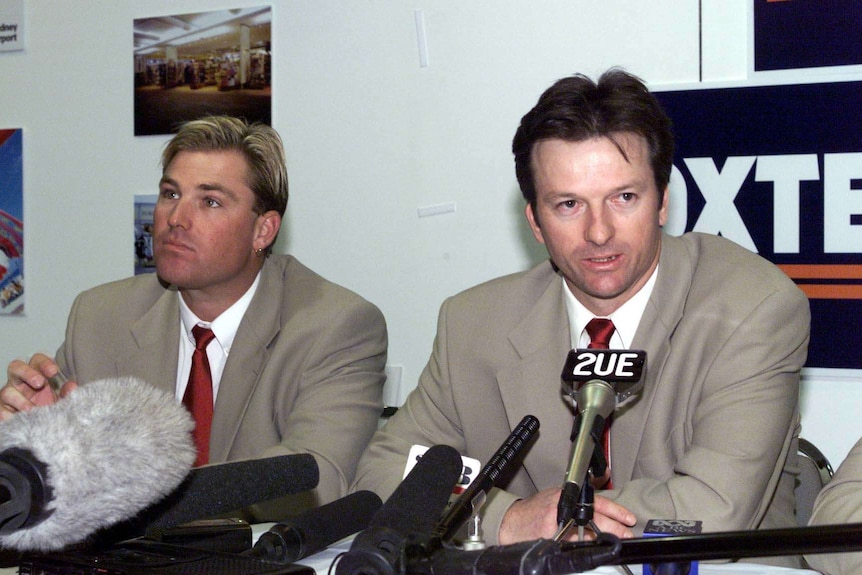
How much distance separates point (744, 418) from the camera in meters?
2.12

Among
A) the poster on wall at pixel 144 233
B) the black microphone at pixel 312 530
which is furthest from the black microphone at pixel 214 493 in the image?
the poster on wall at pixel 144 233

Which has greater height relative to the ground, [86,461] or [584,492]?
[86,461]

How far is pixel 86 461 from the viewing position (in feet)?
3.21

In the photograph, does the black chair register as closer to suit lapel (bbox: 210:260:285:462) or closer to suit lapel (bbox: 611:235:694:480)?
suit lapel (bbox: 611:235:694:480)

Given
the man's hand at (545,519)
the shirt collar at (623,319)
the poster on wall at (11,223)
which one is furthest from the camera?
the poster on wall at (11,223)

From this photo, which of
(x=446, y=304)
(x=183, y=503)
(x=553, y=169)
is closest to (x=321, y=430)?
(x=446, y=304)

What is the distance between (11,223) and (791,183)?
126 inches

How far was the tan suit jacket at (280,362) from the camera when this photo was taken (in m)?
2.73

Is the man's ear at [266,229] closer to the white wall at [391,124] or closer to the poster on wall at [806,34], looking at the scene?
the white wall at [391,124]

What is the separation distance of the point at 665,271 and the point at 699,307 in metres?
0.15

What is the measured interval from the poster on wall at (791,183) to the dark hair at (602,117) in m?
0.80

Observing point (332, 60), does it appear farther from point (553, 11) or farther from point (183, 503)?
point (183, 503)

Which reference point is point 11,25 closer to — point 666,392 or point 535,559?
point 666,392

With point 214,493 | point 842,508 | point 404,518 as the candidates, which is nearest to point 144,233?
point 214,493
